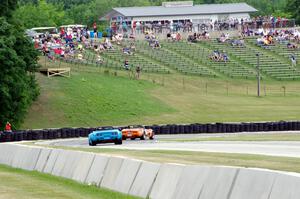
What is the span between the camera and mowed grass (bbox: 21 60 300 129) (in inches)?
2739

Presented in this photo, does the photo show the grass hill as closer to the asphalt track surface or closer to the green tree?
the green tree

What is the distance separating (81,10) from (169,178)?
16743cm

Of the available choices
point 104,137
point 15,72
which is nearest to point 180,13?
point 15,72

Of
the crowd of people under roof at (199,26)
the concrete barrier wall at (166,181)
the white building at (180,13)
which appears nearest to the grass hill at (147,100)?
the crowd of people under roof at (199,26)

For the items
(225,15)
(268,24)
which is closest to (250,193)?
(268,24)

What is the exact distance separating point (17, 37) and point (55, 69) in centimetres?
867

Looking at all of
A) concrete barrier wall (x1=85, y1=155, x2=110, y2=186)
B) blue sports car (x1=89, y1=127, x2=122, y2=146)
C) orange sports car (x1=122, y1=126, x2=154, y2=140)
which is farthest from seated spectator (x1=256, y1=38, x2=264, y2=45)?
concrete barrier wall (x1=85, y1=155, x2=110, y2=186)

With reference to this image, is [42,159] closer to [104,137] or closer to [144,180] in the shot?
[144,180]

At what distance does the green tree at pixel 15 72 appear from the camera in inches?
2544

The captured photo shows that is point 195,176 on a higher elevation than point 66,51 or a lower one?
higher

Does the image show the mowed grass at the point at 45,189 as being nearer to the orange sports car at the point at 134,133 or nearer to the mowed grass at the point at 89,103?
the orange sports car at the point at 134,133

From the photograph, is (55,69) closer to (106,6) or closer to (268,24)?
(268,24)

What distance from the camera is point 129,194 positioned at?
54.1 ft

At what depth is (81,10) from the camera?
181 m
